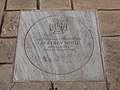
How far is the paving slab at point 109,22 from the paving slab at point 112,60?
0.26 ft

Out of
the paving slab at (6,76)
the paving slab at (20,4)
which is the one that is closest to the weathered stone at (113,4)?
the paving slab at (20,4)

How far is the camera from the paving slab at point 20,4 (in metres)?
2.73

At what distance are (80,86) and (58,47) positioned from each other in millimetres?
463

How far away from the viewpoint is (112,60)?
235 cm

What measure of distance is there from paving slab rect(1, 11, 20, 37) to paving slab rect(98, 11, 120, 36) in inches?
36.7

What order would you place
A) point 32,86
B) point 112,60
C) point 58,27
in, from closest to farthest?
point 32,86, point 112,60, point 58,27

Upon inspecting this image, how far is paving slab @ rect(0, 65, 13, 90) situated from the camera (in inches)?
85.3

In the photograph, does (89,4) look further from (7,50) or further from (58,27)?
(7,50)

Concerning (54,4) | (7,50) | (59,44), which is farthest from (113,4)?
(7,50)

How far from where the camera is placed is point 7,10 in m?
2.71

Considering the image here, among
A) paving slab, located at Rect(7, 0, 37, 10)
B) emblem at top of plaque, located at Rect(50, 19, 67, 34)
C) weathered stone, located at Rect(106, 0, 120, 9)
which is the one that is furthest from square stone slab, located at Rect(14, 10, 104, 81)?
weathered stone, located at Rect(106, 0, 120, 9)

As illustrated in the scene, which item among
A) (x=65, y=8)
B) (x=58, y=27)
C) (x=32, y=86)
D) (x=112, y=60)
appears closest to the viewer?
(x=32, y=86)

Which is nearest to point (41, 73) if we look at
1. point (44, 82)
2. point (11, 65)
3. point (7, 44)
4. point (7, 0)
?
point (44, 82)

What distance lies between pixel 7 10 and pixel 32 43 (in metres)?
0.58
